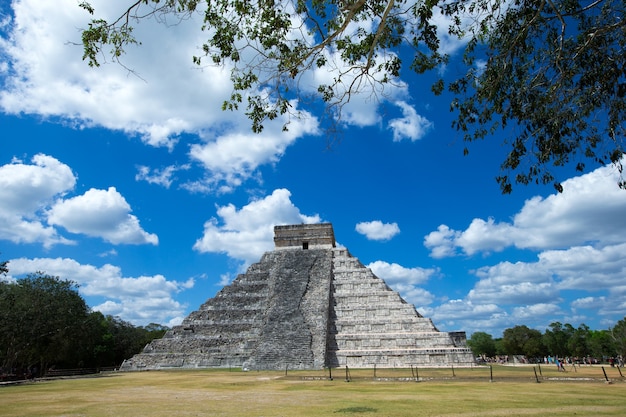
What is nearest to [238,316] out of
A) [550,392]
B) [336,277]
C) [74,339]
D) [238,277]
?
[238,277]

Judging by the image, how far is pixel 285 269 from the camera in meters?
26.7

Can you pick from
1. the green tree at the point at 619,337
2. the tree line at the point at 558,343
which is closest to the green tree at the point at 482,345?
the tree line at the point at 558,343

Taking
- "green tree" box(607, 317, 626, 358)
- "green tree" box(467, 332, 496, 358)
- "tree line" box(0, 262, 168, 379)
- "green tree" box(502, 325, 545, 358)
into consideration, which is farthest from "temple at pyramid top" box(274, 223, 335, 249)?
"green tree" box(467, 332, 496, 358)

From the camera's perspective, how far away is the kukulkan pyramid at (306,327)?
1909 cm

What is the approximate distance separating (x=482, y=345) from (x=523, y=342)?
9.11 metres

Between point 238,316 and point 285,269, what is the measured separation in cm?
433

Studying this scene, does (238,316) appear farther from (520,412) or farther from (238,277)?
(520,412)

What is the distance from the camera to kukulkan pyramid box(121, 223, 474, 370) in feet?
62.6

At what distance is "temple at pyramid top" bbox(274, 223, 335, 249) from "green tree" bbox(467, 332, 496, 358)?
35.8 m

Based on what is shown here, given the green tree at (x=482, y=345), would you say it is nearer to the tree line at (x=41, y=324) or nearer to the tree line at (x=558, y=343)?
the tree line at (x=558, y=343)

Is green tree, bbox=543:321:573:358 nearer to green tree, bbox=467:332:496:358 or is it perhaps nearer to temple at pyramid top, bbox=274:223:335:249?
green tree, bbox=467:332:496:358

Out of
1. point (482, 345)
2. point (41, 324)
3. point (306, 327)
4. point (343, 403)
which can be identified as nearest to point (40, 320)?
point (41, 324)

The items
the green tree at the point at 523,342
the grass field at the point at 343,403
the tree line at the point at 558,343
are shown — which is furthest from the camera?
the green tree at the point at 523,342

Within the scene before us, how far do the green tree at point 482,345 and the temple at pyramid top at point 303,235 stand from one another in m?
35.8
